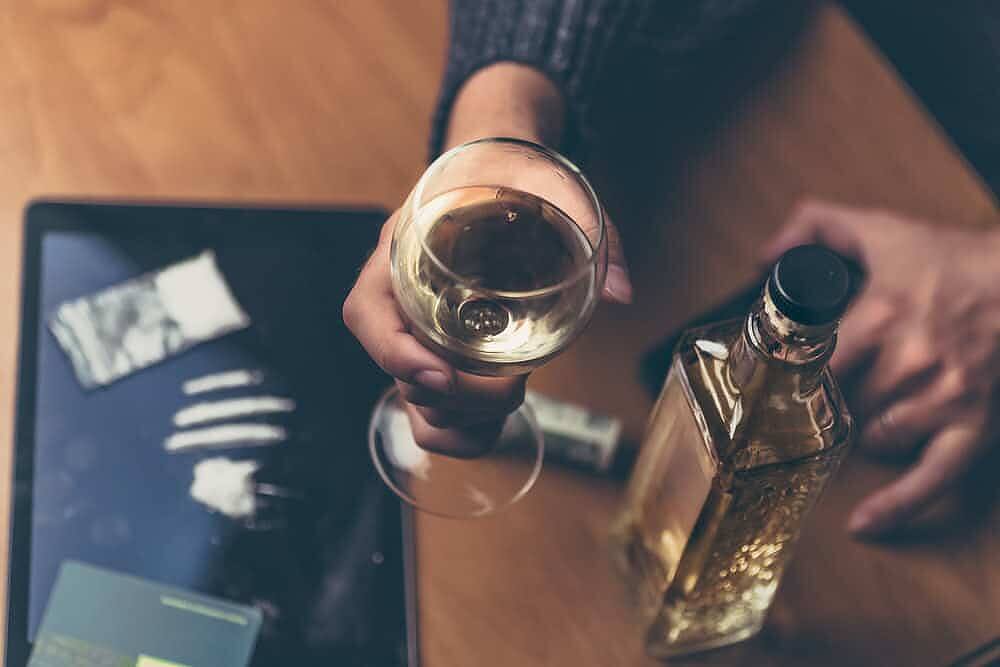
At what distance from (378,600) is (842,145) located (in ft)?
1.60

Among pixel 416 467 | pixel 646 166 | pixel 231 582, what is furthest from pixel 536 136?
pixel 231 582

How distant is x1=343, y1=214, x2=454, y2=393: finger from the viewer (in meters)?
0.53

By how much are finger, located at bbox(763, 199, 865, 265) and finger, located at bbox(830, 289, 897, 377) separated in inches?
1.8

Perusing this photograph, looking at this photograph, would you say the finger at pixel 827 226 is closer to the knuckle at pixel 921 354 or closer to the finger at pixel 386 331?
the knuckle at pixel 921 354

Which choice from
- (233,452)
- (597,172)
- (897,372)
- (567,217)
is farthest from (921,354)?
(233,452)

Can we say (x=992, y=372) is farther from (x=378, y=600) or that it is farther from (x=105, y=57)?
(x=105, y=57)

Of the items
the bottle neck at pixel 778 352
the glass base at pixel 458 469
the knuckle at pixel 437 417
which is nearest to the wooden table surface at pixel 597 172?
the glass base at pixel 458 469

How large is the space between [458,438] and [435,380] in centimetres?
10

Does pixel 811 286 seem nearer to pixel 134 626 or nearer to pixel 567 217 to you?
pixel 567 217

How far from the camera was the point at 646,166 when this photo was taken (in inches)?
32.1

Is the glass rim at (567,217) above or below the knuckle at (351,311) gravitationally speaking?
above

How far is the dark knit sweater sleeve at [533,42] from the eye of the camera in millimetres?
772

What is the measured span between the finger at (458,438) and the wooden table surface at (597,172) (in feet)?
0.25

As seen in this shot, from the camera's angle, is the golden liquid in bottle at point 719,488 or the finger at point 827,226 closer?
the golden liquid in bottle at point 719,488
